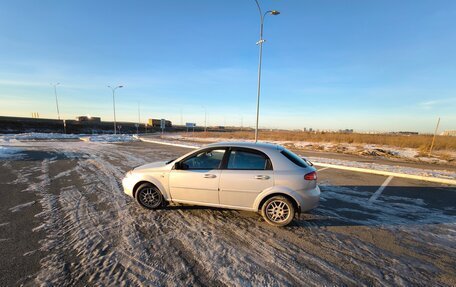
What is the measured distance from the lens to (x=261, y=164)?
4500mm

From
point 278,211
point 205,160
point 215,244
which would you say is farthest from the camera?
point 205,160

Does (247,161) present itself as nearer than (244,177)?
No

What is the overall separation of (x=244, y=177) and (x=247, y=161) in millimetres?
352

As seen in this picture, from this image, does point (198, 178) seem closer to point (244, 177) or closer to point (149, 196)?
point (244, 177)

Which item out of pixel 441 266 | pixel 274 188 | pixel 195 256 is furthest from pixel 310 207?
pixel 195 256

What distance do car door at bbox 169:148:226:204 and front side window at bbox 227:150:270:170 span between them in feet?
0.86

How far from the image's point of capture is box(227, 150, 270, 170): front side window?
14.8 feet

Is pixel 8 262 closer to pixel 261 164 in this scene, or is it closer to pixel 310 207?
pixel 261 164

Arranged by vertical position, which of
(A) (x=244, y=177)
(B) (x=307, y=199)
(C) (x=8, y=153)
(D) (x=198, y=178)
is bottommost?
(C) (x=8, y=153)

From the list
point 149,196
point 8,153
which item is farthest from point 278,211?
point 8,153

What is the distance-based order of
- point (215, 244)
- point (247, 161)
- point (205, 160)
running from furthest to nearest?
point (205, 160) → point (247, 161) → point (215, 244)

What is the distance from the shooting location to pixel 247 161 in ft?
15.0

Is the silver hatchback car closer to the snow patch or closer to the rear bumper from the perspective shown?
the rear bumper

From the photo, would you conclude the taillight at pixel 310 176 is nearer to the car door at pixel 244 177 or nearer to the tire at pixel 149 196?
the car door at pixel 244 177
